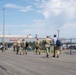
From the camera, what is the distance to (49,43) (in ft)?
97.3

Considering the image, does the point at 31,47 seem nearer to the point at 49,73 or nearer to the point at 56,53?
the point at 56,53

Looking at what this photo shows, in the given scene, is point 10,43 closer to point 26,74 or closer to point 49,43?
point 49,43

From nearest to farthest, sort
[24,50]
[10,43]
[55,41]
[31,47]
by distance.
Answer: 1. [55,41]
2. [24,50]
3. [31,47]
4. [10,43]

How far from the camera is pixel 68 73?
14.7m

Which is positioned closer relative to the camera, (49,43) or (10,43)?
(49,43)

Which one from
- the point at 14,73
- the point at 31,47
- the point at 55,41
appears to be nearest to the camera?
the point at 14,73

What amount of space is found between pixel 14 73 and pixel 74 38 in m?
24.0

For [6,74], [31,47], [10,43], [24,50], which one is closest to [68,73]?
[6,74]

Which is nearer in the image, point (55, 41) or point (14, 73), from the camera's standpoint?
point (14, 73)

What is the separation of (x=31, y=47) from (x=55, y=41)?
Result: 34.3 m

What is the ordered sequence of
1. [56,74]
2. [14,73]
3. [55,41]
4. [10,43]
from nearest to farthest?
[56,74] → [14,73] → [55,41] → [10,43]

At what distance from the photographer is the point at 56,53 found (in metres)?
28.3

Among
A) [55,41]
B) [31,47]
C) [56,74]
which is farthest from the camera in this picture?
[31,47]

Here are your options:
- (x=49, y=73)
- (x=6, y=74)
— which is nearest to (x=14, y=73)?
(x=6, y=74)
